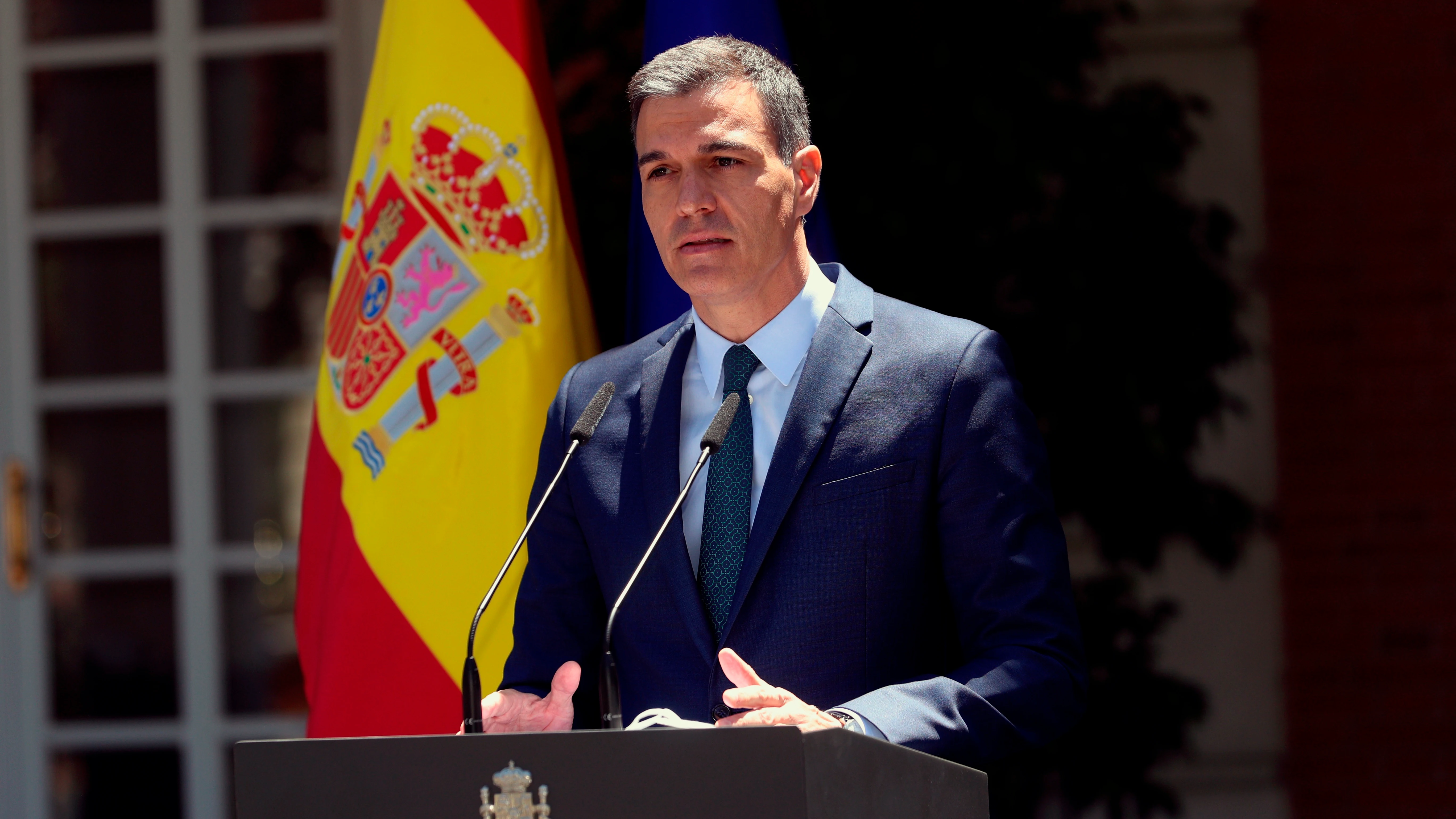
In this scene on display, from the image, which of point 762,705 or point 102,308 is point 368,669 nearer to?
point 762,705

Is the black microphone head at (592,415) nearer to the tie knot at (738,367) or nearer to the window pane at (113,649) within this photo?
the tie knot at (738,367)

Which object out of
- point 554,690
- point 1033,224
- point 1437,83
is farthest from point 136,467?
point 1437,83

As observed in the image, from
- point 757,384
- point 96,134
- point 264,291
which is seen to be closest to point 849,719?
point 757,384

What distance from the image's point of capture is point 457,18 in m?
2.30

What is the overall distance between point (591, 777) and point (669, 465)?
563 millimetres

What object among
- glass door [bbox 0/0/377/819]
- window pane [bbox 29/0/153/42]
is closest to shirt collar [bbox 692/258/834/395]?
glass door [bbox 0/0/377/819]

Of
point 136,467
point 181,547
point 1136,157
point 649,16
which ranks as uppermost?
point 649,16

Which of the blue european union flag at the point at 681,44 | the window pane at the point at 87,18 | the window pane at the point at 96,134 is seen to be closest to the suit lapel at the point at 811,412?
the blue european union flag at the point at 681,44

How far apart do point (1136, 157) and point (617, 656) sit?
1.58 metres

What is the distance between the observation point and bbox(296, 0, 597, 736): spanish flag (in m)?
2.16

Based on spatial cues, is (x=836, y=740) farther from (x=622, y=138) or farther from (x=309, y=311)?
(x=309, y=311)

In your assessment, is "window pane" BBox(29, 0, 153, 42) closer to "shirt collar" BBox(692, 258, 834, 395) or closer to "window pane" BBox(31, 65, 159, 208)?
"window pane" BBox(31, 65, 159, 208)

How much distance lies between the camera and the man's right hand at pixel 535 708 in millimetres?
1336

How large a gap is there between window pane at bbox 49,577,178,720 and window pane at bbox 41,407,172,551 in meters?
0.12
